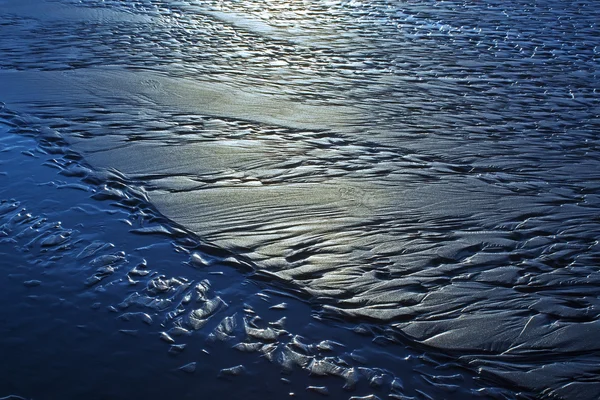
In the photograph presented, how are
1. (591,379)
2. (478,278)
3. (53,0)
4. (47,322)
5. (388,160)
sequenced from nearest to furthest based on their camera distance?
(591,379)
(47,322)
(478,278)
(388,160)
(53,0)

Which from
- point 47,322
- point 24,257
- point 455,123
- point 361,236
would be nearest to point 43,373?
point 47,322

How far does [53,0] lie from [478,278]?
6182mm

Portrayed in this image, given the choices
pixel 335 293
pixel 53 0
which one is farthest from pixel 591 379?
pixel 53 0

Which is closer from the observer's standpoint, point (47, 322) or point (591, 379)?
point (591, 379)

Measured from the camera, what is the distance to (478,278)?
2.44 metres

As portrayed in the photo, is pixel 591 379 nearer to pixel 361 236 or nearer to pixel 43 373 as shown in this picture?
pixel 361 236

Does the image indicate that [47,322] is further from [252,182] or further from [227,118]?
[227,118]

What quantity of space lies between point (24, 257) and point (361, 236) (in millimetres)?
1307

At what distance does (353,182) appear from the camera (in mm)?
3137

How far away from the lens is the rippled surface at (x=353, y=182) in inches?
85.4

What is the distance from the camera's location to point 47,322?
2242 millimetres

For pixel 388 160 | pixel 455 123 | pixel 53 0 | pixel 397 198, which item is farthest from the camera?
pixel 53 0

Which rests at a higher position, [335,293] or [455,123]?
[455,123]

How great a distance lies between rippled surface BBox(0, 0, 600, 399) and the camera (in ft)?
7.11
